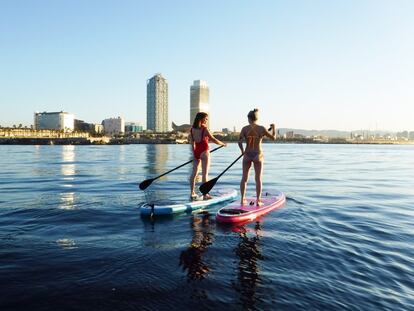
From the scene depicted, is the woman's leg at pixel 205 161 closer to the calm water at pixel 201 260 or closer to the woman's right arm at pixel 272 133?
the calm water at pixel 201 260

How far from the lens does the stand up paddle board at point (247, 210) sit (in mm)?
9352

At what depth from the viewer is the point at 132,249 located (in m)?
7.03

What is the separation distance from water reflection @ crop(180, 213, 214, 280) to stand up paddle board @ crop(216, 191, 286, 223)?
50cm

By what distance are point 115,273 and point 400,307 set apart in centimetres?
434

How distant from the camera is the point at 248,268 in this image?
6129 mm

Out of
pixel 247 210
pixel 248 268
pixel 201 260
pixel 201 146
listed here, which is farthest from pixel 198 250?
pixel 201 146

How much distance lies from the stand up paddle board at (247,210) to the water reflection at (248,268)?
80cm

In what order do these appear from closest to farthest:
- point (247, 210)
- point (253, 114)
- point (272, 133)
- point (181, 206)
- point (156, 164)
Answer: point (247, 210) < point (253, 114) < point (272, 133) < point (181, 206) < point (156, 164)

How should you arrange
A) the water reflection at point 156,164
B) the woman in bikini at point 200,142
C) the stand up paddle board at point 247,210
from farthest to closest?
the water reflection at point 156,164
the woman in bikini at point 200,142
the stand up paddle board at point 247,210

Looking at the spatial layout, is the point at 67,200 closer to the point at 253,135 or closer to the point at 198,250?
the point at 253,135

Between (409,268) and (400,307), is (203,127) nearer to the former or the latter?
(409,268)

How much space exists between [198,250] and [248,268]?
128 cm

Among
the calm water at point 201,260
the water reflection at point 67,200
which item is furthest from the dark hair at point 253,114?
the water reflection at point 67,200

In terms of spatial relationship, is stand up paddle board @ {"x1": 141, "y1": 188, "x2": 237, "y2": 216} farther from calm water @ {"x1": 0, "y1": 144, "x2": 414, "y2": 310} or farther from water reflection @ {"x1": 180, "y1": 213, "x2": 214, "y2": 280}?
water reflection @ {"x1": 180, "y1": 213, "x2": 214, "y2": 280}
